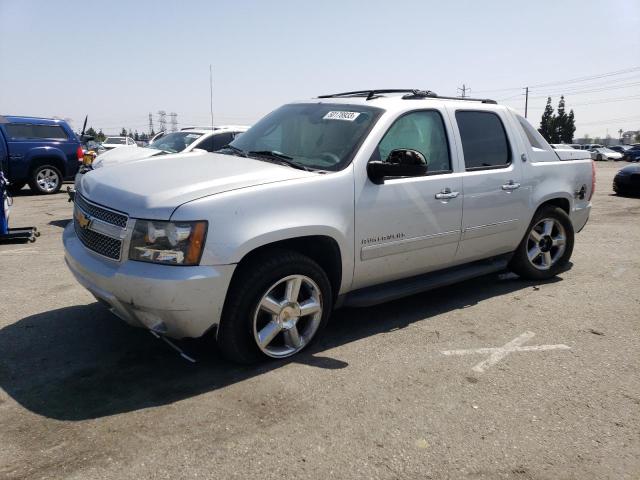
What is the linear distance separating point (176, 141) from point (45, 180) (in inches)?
210

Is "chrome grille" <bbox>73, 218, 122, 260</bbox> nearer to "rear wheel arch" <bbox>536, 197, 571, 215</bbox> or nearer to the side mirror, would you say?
the side mirror

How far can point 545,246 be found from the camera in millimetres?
5797

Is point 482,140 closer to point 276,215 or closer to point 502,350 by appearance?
point 502,350

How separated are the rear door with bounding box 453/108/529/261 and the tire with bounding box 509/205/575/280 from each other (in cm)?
33

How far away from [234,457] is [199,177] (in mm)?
1723

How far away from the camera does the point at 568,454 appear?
275 cm

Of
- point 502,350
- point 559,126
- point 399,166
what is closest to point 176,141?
point 399,166

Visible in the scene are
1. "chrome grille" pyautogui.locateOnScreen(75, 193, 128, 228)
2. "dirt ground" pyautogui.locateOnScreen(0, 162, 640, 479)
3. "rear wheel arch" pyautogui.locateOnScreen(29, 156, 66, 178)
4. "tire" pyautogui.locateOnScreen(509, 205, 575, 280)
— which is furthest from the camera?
"rear wheel arch" pyautogui.locateOnScreen(29, 156, 66, 178)

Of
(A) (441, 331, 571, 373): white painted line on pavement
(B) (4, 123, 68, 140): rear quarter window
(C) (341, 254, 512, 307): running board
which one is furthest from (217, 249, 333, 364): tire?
(B) (4, 123, 68, 140): rear quarter window

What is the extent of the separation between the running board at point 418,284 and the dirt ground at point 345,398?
1.01 feet

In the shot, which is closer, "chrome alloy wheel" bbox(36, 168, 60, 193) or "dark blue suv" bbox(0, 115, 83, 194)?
"dark blue suv" bbox(0, 115, 83, 194)

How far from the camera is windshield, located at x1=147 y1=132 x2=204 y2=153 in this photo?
9.95 m

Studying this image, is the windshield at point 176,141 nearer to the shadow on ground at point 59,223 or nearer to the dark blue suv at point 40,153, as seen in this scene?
the shadow on ground at point 59,223

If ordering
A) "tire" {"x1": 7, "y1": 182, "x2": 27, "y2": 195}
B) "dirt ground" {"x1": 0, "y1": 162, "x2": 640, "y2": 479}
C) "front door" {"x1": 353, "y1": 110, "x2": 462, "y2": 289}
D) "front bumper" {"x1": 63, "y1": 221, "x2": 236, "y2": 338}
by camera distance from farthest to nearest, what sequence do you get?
"tire" {"x1": 7, "y1": 182, "x2": 27, "y2": 195}
"front door" {"x1": 353, "y1": 110, "x2": 462, "y2": 289}
"front bumper" {"x1": 63, "y1": 221, "x2": 236, "y2": 338}
"dirt ground" {"x1": 0, "y1": 162, "x2": 640, "y2": 479}
